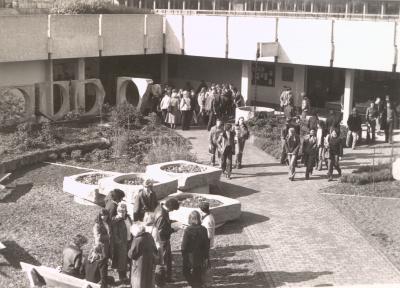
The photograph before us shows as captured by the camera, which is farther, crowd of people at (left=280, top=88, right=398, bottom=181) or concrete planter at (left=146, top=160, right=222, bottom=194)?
crowd of people at (left=280, top=88, right=398, bottom=181)

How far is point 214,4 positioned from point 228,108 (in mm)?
7708

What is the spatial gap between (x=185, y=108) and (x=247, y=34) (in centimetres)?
488

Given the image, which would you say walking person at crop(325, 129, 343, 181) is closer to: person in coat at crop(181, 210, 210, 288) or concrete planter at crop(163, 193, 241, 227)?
concrete planter at crop(163, 193, 241, 227)

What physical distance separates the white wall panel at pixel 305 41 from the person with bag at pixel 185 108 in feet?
15.1

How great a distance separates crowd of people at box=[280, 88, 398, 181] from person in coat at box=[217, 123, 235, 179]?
1553mm

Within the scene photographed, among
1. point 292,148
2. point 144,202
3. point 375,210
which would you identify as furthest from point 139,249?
point 292,148

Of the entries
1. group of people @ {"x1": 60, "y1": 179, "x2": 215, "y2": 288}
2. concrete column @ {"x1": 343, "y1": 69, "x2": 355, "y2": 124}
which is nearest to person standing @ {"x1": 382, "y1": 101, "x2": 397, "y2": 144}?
concrete column @ {"x1": 343, "y1": 69, "x2": 355, "y2": 124}

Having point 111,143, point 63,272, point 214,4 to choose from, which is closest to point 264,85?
point 214,4

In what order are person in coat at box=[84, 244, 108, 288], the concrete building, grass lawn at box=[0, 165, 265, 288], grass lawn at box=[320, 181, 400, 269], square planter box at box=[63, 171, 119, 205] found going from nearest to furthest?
1. person in coat at box=[84, 244, 108, 288]
2. grass lawn at box=[0, 165, 265, 288]
3. grass lawn at box=[320, 181, 400, 269]
4. square planter box at box=[63, 171, 119, 205]
5. the concrete building

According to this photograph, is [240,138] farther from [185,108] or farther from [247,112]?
[185,108]

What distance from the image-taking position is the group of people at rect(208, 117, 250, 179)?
1952 centimetres

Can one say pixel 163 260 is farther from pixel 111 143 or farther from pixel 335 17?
pixel 335 17

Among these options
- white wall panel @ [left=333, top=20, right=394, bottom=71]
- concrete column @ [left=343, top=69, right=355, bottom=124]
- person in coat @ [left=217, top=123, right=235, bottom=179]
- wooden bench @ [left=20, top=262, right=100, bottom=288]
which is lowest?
wooden bench @ [left=20, top=262, right=100, bottom=288]

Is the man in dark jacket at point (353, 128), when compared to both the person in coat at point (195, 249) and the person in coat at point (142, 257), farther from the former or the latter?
the person in coat at point (142, 257)
